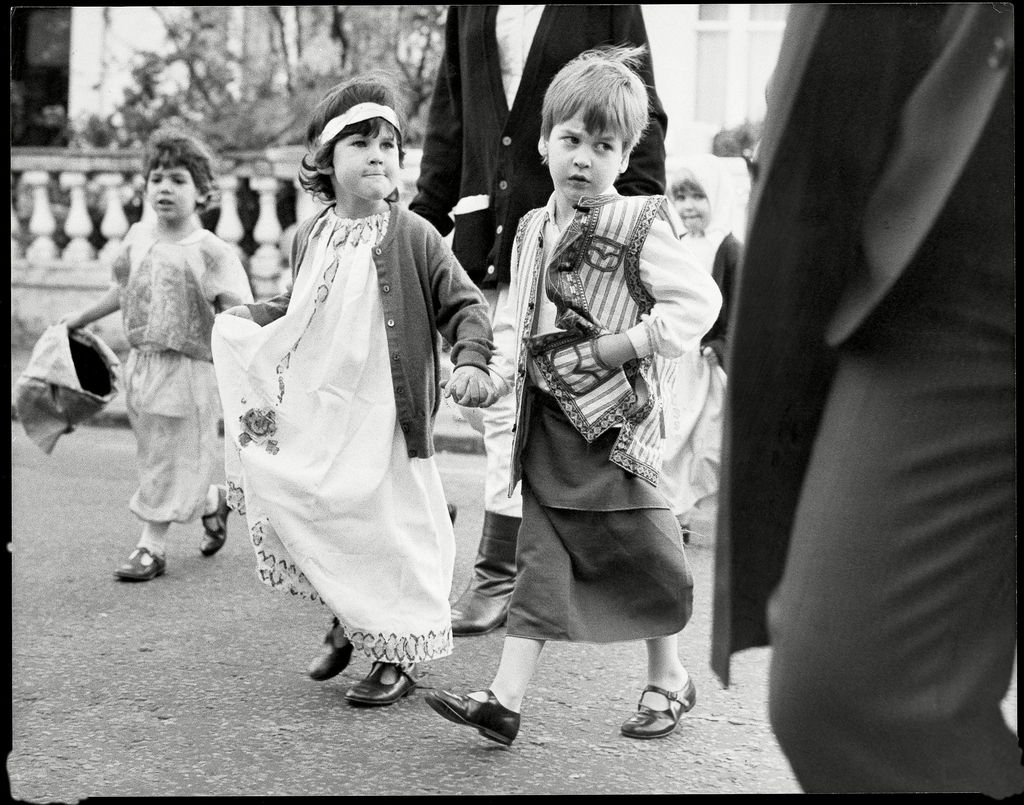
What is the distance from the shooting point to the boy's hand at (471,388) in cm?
351

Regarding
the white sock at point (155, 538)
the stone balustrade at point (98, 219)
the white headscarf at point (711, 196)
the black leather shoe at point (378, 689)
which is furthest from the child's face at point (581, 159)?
the stone balustrade at point (98, 219)

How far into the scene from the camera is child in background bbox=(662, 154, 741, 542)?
20.0 ft

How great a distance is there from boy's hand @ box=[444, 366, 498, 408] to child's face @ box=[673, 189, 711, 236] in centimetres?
293

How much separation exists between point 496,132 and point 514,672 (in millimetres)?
1834

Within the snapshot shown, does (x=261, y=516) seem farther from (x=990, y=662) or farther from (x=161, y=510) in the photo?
(x=990, y=662)

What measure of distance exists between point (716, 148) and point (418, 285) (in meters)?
7.12

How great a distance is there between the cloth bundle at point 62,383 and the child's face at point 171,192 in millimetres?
522

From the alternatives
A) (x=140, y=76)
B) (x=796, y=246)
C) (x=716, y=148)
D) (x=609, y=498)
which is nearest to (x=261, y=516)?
(x=609, y=498)

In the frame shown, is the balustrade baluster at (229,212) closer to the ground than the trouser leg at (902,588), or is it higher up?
higher up

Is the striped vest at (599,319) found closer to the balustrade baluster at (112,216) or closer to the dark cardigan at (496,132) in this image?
the dark cardigan at (496,132)

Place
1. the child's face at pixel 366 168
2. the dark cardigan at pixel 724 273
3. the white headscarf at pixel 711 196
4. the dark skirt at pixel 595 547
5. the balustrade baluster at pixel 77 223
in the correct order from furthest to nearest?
the balustrade baluster at pixel 77 223
the white headscarf at pixel 711 196
the dark cardigan at pixel 724 273
the child's face at pixel 366 168
the dark skirt at pixel 595 547

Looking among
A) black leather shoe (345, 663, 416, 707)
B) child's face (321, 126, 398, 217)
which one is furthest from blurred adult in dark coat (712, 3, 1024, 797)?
child's face (321, 126, 398, 217)

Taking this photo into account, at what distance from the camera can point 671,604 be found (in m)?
3.57

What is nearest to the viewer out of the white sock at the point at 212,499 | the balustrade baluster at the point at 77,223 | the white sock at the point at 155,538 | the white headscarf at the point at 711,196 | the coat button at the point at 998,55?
the coat button at the point at 998,55
